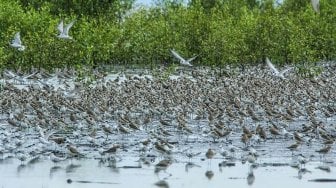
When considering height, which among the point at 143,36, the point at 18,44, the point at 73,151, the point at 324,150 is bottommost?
the point at 73,151

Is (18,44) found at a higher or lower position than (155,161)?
higher

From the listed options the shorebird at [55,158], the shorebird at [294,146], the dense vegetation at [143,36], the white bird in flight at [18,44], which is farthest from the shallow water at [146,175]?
the dense vegetation at [143,36]

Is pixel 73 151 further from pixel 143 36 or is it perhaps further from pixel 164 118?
pixel 143 36

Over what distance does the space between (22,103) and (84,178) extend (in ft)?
41.3

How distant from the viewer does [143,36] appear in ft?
185

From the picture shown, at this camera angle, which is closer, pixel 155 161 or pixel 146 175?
pixel 146 175

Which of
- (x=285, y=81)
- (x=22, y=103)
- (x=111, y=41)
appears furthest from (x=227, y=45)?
(x=22, y=103)

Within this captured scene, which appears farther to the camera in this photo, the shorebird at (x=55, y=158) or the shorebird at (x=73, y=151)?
the shorebird at (x=73, y=151)

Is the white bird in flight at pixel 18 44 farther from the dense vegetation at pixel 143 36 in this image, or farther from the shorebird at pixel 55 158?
the shorebird at pixel 55 158

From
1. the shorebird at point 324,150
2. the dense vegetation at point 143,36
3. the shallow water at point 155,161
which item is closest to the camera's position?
the shallow water at point 155,161

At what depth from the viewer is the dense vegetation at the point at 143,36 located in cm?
4656

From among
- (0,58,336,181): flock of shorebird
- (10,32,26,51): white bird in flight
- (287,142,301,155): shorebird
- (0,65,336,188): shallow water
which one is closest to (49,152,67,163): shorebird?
(0,58,336,181): flock of shorebird

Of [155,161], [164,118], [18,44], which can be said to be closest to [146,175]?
[155,161]

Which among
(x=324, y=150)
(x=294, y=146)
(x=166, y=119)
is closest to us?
(x=324, y=150)
